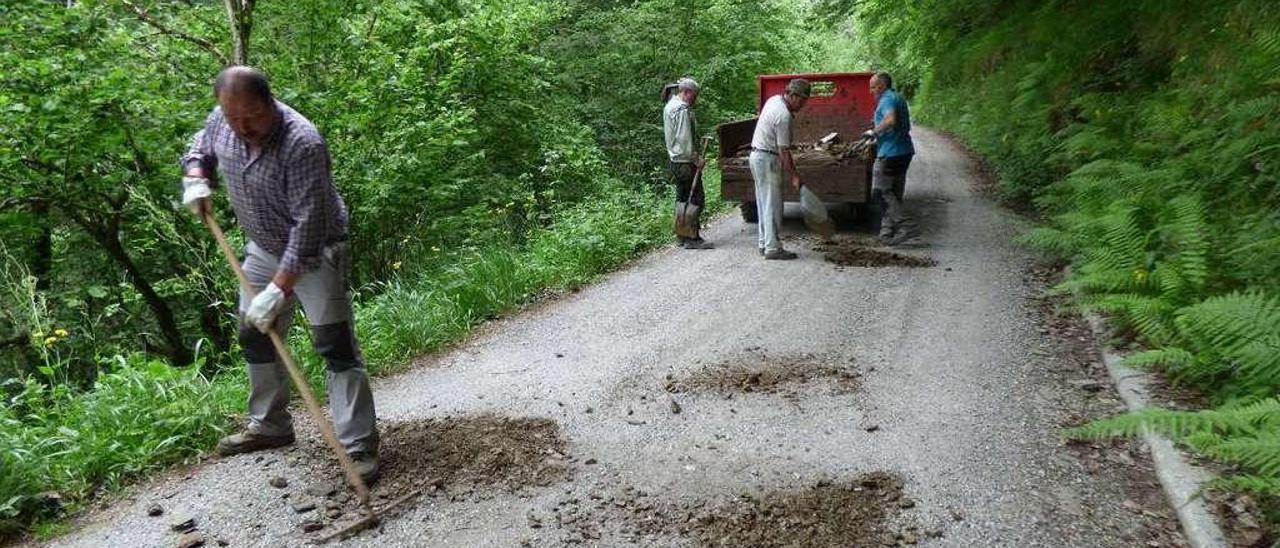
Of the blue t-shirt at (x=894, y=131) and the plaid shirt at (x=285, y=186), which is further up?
the plaid shirt at (x=285, y=186)

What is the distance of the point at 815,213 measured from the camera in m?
8.64

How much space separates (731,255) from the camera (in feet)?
28.8

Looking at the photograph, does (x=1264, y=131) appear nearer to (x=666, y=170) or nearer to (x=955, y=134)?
(x=666, y=170)

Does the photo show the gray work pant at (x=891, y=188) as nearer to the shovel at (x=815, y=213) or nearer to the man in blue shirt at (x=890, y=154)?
the man in blue shirt at (x=890, y=154)

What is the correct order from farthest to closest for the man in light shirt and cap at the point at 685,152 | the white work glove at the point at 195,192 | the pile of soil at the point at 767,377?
the man in light shirt and cap at the point at 685,152, the pile of soil at the point at 767,377, the white work glove at the point at 195,192

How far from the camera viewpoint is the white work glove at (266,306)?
3.44 metres

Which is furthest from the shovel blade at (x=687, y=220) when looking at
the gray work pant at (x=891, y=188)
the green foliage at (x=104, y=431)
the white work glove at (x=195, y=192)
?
the white work glove at (x=195, y=192)

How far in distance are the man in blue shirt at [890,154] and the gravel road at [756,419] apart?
4.87 ft

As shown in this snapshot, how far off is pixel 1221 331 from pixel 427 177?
823 centimetres

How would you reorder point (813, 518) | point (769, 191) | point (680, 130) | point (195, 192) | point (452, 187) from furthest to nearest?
1. point (452, 187)
2. point (680, 130)
3. point (769, 191)
4. point (195, 192)
5. point (813, 518)

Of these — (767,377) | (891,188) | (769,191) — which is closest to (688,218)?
(769,191)

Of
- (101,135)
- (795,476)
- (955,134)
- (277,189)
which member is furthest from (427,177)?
(955,134)

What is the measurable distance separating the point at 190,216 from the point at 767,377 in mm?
6588

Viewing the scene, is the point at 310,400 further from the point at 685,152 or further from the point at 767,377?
the point at 685,152
